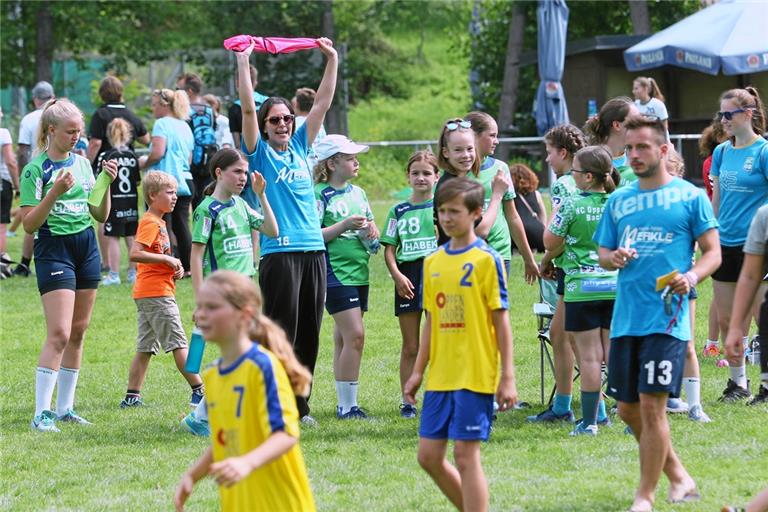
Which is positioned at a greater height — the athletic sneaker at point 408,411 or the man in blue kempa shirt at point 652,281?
the man in blue kempa shirt at point 652,281

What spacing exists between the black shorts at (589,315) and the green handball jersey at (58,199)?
322cm

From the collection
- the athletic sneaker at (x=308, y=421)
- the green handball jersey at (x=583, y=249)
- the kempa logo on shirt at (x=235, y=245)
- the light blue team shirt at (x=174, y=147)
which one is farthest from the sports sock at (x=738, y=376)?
the light blue team shirt at (x=174, y=147)

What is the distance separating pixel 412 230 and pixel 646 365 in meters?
2.76

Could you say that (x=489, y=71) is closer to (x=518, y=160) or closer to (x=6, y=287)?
(x=518, y=160)

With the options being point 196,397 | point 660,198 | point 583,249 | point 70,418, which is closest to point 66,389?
point 70,418

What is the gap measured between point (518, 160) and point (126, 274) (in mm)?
12351

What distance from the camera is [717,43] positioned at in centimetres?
1992

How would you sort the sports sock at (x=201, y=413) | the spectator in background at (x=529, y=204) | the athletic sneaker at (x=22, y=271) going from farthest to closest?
1. the athletic sneaker at (x=22, y=271)
2. the spectator in background at (x=529, y=204)
3. the sports sock at (x=201, y=413)

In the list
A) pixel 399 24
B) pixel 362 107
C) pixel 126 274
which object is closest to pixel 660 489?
pixel 126 274

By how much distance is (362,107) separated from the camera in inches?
1540

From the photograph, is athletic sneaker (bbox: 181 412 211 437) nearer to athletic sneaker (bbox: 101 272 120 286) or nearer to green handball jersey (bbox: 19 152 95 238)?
green handball jersey (bbox: 19 152 95 238)

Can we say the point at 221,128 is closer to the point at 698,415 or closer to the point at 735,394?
the point at 735,394

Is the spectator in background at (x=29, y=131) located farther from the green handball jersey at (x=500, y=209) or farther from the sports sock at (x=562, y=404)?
the sports sock at (x=562, y=404)

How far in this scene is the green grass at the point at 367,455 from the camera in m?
6.24
